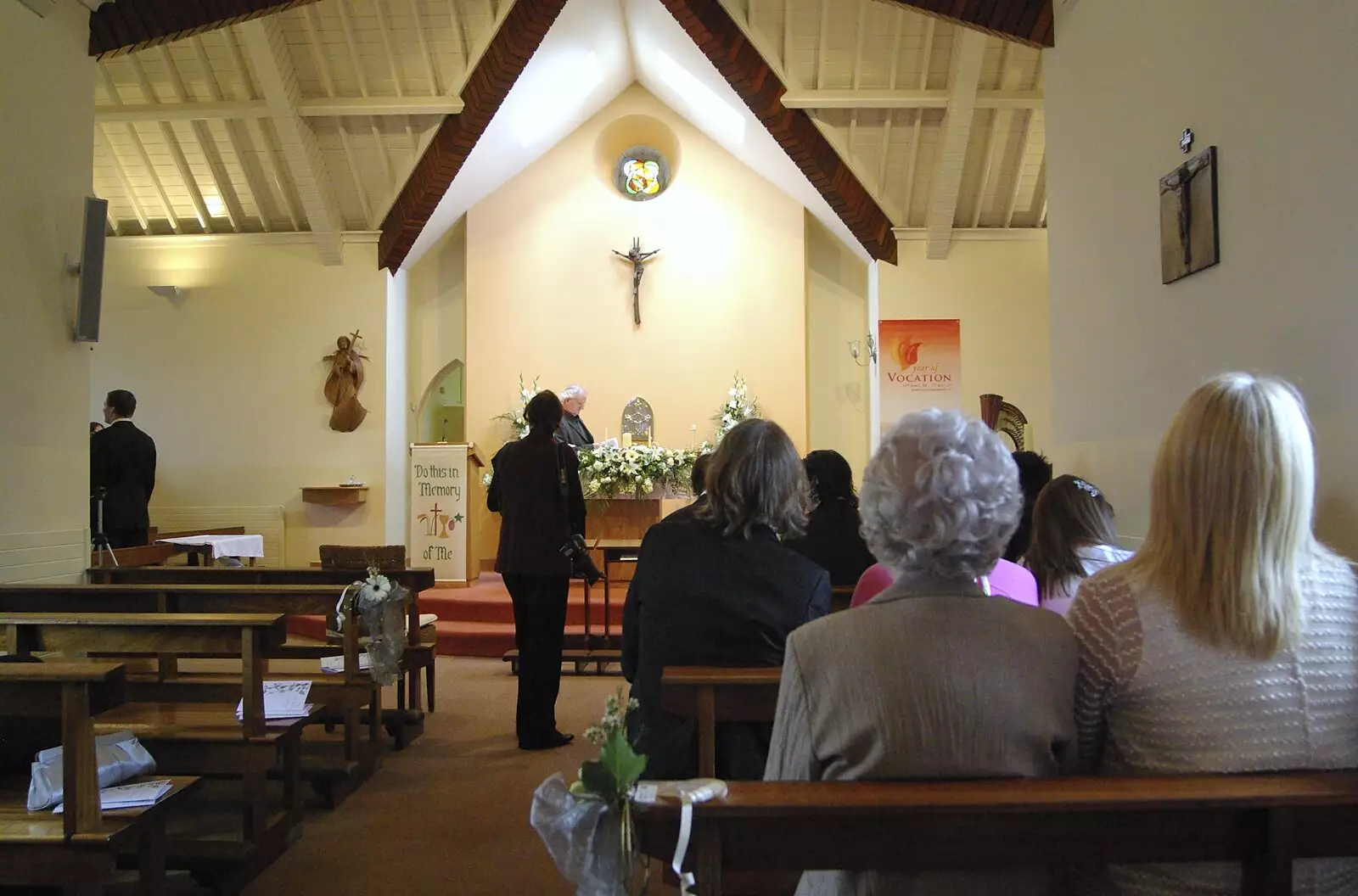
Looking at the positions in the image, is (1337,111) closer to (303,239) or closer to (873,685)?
(873,685)

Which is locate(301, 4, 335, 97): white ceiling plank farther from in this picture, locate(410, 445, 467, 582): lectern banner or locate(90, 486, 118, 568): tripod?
locate(90, 486, 118, 568): tripod

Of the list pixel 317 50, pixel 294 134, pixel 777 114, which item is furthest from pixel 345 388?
pixel 777 114

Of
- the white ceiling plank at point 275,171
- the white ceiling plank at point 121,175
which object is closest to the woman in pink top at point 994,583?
the white ceiling plank at point 275,171

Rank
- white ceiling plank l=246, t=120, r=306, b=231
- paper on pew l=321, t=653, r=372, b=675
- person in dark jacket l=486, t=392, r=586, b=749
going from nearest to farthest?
person in dark jacket l=486, t=392, r=586, b=749, paper on pew l=321, t=653, r=372, b=675, white ceiling plank l=246, t=120, r=306, b=231

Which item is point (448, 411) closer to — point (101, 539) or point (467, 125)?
point (467, 125)

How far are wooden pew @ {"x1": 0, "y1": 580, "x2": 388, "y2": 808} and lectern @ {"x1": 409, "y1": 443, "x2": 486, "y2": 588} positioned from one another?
430cm

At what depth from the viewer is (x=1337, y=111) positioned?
3.18m

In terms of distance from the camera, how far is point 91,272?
18.5 feet

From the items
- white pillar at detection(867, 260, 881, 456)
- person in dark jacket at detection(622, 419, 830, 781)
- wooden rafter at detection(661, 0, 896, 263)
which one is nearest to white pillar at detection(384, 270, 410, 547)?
wooden rafter at detection(661, 0, 896, 263)

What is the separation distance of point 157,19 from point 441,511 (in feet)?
13.8

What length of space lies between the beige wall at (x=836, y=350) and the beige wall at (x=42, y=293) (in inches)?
265

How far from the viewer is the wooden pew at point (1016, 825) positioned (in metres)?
1.30

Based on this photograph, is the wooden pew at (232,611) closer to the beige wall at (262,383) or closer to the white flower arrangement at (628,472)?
the white flower arrangement at (628,472)

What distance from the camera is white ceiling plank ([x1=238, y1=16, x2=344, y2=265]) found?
7445 mm
